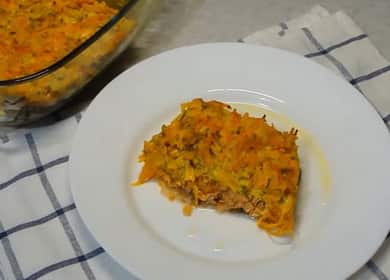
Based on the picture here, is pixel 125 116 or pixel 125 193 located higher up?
pixel 125 116

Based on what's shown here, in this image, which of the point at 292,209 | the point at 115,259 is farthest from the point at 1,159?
the point at 292,209

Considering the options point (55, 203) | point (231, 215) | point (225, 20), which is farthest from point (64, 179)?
point (225, 20)

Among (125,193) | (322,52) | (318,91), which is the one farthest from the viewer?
(322,52)

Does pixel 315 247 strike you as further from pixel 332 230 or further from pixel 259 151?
pixel 259 151

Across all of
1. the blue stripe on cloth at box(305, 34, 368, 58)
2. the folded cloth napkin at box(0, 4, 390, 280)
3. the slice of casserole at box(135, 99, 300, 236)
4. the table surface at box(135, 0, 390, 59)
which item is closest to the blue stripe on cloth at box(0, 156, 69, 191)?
the folded cloth napkin at box(0, 4, 390, 280)

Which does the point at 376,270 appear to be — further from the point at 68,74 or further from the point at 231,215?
the point at 68,74

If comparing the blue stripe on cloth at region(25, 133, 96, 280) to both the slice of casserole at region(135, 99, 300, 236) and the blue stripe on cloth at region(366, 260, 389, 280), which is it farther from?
the blue stripe on cloth at region(366, 260, 389, 280)
